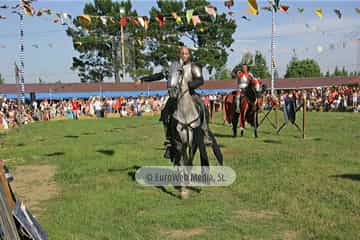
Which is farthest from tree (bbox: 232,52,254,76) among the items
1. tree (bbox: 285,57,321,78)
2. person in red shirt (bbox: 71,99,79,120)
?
tree (bbox: 285,57,321,78)

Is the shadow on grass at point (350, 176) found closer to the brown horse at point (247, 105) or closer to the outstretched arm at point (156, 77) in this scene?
the outstretched arm at point (156, 77)

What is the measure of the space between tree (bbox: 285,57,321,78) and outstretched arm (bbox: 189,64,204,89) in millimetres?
86228

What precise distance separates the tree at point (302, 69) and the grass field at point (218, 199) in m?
81.1

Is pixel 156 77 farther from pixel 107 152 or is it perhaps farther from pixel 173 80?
pixel 107 152

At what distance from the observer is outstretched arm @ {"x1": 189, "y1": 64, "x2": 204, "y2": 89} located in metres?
7.09

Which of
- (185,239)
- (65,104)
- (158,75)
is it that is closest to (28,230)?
(185,239)

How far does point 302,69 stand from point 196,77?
87.5 metres

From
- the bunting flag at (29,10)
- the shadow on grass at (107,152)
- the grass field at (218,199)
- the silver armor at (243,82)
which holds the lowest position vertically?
the shadow on grass at (107,152)

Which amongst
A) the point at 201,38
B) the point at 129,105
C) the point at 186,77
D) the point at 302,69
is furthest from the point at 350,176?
the point at 302,69

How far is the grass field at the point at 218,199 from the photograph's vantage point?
570 cm

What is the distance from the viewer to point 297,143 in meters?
13.7

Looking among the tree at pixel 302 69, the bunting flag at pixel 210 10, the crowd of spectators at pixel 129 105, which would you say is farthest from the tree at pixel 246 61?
the tree at pixel 302 69

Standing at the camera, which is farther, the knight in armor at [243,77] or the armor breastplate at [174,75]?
the knight in armor at [243,77]

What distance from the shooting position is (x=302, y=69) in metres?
90.7
